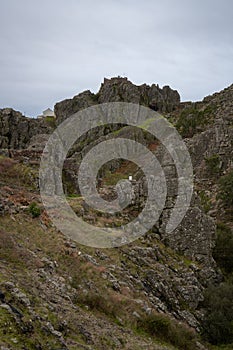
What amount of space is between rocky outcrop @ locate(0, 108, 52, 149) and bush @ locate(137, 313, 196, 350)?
146 ft

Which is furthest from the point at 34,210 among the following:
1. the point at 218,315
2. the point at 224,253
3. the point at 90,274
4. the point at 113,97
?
the point at 113,97

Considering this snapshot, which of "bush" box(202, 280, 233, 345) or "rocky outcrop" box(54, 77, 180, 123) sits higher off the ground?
"rocky outcrop" box(54, 77, 180, 123)

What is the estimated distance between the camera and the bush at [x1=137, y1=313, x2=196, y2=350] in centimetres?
1370

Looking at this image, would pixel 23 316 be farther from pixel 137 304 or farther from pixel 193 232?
pixel 193 232

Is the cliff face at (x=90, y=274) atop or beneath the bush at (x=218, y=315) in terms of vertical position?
atop

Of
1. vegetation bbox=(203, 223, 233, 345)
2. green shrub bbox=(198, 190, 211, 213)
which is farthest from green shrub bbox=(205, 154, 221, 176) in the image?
vegetation bbox=(203, 223, 233, 345)

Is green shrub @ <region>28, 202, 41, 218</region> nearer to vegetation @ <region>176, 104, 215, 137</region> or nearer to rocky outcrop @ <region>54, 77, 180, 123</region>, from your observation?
vegetation @ <region>176, 104, 215, 137</region>

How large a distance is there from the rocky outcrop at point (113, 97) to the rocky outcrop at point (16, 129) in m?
13.9

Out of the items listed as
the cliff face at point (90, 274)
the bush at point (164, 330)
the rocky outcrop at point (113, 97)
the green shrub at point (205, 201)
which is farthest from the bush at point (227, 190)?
the rocky outcrop at point (113, 97)

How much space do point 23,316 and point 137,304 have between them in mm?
6110

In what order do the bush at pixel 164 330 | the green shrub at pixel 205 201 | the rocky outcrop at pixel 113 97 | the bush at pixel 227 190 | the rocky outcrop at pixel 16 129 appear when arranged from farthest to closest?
the rocky outcrop at pixel 113 97, the rocky outcrop at pixel 16 129, the green shrub at pixel 205 201, the bush at pixel 227 190, the bush at pixel 164 330

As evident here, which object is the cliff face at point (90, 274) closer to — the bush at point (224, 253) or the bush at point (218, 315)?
the bush at point (218, 315)

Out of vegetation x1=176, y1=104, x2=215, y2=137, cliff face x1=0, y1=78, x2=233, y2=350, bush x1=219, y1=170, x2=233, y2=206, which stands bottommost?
cliff face x1=0, y1=78, x2=233, y2=350

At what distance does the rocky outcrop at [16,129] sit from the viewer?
183ft
